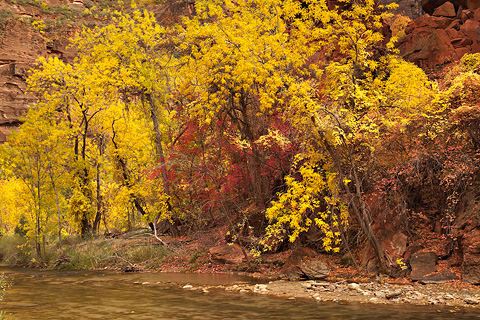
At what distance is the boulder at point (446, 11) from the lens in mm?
33781

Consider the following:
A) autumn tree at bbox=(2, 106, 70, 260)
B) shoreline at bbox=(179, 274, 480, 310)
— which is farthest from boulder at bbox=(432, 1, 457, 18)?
autumn tree at bbox=(2, 106, 70, 260)

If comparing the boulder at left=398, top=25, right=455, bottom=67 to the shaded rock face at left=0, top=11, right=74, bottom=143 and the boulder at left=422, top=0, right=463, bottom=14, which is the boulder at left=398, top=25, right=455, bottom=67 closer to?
the boulder at left=422, top=0, right=463, bottom=14

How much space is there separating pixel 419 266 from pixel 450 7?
29622 mm

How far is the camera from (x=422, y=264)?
40.7ft

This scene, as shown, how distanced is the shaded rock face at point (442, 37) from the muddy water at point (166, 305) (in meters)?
25.8

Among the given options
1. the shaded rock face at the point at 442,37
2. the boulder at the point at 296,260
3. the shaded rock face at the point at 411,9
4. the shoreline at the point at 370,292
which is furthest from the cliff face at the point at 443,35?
the shoreline at the point at 370,292

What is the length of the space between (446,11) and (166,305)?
113ft

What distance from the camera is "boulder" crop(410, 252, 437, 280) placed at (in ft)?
39.7

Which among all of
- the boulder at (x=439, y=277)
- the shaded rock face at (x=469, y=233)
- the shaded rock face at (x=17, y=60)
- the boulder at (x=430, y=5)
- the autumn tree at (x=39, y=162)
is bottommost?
the boulder at (x=439, y=277)

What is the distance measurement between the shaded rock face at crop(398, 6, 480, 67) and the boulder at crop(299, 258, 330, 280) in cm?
2359

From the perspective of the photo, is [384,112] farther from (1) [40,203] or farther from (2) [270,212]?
→ (1) [40,203]

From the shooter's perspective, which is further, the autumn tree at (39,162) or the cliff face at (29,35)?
the cliff face at (29,35)

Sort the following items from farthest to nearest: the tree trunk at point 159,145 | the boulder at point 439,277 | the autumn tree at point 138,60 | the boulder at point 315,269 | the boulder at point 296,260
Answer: the autumn tree at point 138,60
the tree trunk at point 159,145
the boulder at point 296,260
the boulder at point 315,269
the boulder at point 439,277

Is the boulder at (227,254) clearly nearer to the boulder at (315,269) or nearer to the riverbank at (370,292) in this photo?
the boulder at (315,269)
